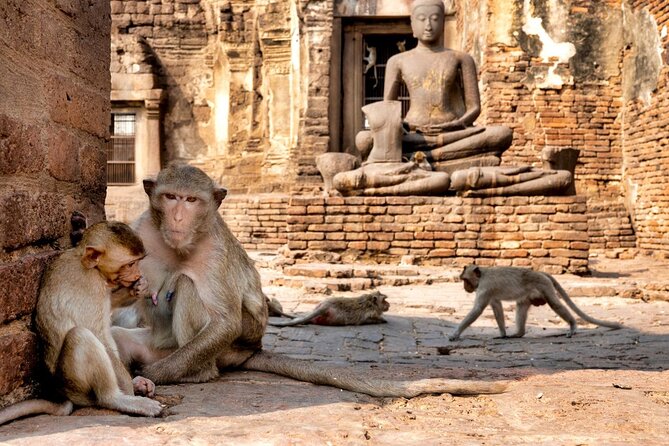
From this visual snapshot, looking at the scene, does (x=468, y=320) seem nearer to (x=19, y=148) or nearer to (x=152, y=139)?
(x=19, y=148)

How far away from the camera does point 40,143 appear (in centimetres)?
274

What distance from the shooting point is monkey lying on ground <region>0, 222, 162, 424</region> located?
247 centimetres

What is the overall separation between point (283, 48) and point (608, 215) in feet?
25.2

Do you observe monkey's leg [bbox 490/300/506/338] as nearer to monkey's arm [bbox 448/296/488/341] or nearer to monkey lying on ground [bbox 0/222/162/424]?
monkey's arm [bbox 448/296/488/341]

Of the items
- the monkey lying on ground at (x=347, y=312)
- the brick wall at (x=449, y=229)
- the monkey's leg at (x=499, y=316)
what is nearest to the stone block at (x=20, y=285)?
the monkey lying on ground at (x=347, y=312)

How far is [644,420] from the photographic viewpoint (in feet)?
8.48

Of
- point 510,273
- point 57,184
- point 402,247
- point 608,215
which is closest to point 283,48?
point 608,215

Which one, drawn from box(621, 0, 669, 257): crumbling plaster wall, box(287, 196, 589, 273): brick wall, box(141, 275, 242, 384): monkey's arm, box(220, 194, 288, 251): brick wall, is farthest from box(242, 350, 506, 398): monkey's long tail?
box(220, 194, 288, 251): brick wall

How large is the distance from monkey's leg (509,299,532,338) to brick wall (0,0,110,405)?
340 centimetres

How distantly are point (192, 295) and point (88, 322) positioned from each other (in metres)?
0.63

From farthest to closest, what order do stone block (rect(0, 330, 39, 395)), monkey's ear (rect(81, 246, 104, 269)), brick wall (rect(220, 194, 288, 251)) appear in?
1. brick wall (rect(220, 194, 288, 251))
2. monkey's ear (rect(81, 246, 104, 269))
3. stone block (rect(0, 330, 39, 395))

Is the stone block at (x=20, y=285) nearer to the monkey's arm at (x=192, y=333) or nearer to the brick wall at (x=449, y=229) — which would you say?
the monkey's arm at (x=192, y=333)

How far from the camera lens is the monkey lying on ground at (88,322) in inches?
97.1

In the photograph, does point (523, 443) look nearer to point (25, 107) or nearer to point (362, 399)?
point (362, 399)
